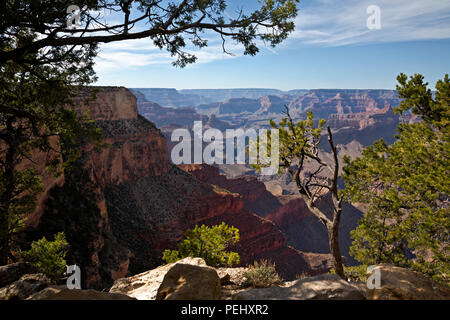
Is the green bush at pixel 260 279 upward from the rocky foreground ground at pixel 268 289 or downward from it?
downward

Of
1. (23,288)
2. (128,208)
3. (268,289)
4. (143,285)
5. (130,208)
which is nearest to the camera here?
(268,289)

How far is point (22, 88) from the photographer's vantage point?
952 cm

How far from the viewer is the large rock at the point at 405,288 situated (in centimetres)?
532

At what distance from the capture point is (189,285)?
248 inches

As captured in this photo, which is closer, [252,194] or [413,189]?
[413,189]

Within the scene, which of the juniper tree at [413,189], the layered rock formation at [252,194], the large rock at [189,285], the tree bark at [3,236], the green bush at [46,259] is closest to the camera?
the large rock at [189,285]

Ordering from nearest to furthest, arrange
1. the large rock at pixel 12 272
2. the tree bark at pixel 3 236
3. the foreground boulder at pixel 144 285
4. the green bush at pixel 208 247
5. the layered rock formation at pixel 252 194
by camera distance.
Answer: the large rock at pixel 12 272 < the foreground boulder at pixel 144 285 < the tree bark at pixel 3 236 < the green bush at pixel 208 247 < the layered rock formation at pixel 252 194

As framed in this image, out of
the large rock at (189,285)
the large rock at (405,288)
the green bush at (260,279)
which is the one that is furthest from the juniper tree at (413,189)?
the large rock at (189,285)

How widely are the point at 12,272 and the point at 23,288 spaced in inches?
64.5

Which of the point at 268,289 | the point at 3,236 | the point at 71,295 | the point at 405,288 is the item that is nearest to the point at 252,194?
the point at 3,236

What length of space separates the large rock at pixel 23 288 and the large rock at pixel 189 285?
354cm

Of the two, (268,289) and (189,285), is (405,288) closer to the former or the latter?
(268,289)

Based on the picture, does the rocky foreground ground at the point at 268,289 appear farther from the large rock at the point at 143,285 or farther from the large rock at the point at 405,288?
the large rock at the point at 143,285
